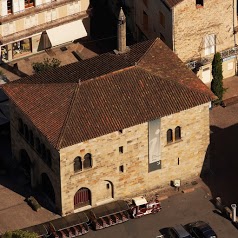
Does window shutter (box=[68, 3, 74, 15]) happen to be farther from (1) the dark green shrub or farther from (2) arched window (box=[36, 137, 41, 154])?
(1) the dark green shrub

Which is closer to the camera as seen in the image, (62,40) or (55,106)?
(55,106)

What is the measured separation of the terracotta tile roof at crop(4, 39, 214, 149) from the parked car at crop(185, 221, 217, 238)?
1183cm

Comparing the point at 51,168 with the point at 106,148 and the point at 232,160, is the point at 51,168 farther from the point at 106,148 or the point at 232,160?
the point at 232,160

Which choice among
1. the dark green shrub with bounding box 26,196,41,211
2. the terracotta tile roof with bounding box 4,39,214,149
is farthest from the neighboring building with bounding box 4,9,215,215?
the dark green shrub with bounding box 26,196,41,211

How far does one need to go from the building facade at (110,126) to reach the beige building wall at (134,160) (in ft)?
0.34

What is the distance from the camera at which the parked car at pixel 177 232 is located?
139 m

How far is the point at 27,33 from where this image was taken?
162125 mm

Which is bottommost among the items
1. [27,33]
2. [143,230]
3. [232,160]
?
[143,230]

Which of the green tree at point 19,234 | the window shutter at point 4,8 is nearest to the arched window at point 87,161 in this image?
the green tree at point 19,234

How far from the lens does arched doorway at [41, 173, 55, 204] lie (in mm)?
A: 143750

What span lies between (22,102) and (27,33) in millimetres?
21497

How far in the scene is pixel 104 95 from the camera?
461 ft

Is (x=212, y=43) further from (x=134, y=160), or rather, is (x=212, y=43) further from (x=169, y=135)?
(x=134, y=160)

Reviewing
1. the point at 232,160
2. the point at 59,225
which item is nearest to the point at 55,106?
the point at 59,225
